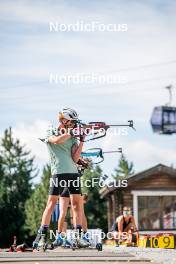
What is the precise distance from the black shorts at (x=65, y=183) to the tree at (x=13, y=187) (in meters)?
50.1

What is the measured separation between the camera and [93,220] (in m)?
60.9

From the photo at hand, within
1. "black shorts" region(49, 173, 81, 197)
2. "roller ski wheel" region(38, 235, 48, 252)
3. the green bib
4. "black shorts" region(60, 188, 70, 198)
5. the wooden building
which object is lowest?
"roller ski wheel" region(38, 235, 48, 252)

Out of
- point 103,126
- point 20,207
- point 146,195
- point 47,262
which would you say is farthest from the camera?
point 20,207

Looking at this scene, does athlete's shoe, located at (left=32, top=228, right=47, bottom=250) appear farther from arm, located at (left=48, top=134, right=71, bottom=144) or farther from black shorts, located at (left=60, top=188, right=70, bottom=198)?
arm, located at (left=48, top=134, right=71, bottom=144)

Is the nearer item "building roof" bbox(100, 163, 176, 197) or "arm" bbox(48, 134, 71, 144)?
"arm" bbox(48, 134, 71, 144)

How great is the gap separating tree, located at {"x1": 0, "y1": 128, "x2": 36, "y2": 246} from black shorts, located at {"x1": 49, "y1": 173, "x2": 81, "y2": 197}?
164 ft

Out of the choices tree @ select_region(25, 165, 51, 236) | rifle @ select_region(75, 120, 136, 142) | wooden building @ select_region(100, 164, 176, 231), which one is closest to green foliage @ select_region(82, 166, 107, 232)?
tree @ select_region(25, 165, 51, 236)

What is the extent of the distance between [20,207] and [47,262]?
56.1 metres

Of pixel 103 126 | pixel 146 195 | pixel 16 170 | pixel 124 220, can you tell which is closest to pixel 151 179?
pixel 146 195

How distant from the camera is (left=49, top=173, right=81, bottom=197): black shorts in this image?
8641 millimetres

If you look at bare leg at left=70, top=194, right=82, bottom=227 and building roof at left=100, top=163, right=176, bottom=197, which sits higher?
building roof at left=100, top=163, right=176, bottom=197

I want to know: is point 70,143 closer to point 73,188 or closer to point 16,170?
point 73,188

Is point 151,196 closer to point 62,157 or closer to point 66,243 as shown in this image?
point 66,243

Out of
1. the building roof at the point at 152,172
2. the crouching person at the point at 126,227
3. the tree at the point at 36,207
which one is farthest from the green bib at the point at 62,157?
the tree at the point at 36,207
